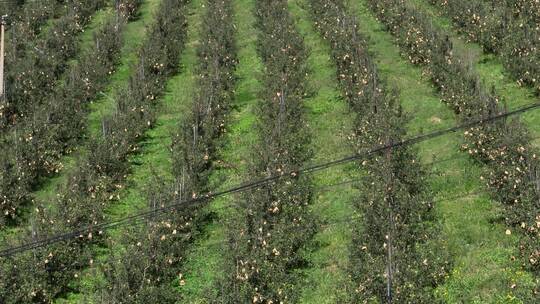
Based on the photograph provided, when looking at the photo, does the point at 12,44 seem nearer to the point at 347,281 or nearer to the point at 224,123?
the point at 224,123

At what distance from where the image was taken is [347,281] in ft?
53.8

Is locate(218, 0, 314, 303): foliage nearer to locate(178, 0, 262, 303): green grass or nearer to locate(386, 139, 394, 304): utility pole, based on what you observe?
locate(178, 0, 262, 303): green grass

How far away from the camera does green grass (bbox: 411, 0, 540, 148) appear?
77.6 ft

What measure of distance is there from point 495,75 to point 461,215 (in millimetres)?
10284

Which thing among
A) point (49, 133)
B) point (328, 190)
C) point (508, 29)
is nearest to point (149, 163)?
point (49, 133)

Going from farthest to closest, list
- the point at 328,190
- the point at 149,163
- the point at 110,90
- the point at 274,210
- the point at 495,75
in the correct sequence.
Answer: the point at 110,90 < the point at 495,75 < the point at 149,163 < the point at 328,190 < the point at 274,210

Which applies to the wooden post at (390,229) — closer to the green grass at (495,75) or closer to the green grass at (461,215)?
the green grass at (461,215)

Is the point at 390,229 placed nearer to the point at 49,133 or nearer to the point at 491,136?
the point at 491,136

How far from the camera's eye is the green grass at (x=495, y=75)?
23.7m

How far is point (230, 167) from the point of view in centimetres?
2298

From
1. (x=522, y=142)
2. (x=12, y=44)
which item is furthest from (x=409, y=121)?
(x=12, y=44)

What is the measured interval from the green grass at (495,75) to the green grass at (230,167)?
8532 mm

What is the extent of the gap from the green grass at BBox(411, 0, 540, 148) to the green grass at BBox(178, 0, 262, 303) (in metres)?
8.53

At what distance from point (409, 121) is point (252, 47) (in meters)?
11.4
